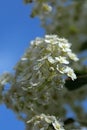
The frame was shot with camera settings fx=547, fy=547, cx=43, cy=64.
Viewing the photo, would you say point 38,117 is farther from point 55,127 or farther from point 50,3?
point 50,3

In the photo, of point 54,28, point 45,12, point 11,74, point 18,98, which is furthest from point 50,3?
point 18,98

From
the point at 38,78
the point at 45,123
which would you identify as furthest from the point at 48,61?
the point at 45,123

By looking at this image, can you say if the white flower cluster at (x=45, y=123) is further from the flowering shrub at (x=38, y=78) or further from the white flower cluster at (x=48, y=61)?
the white flower cluster at (x=48, y=61)

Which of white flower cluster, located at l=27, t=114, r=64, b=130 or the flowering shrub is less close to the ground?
the flowering shrub

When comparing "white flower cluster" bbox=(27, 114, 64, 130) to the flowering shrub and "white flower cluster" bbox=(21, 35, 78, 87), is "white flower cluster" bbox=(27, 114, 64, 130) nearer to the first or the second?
the flowering shrub

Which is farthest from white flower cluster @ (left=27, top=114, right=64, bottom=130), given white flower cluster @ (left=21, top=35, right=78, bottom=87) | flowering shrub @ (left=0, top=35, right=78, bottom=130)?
white flower cluster @ (left=21, top=35, right=78, bottom=87)
